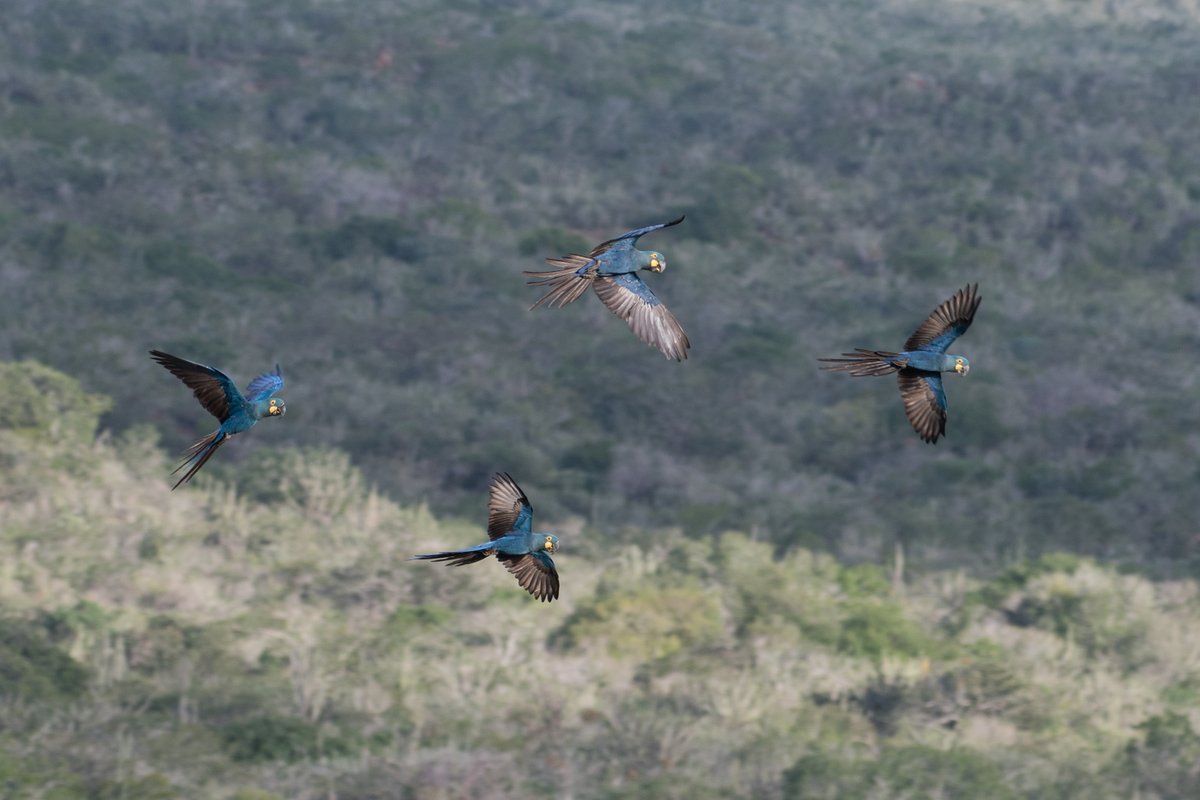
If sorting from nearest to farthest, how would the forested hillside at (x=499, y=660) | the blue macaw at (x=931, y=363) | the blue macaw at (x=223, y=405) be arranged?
the blue macaw at (x=223, y=405) → the blue macaw at (x=931, y=363) → the forested hillside at (x=499, y=660)

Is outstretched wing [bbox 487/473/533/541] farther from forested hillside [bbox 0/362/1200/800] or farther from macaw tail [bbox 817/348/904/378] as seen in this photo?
forested hillside [bbox 0/362/1200/800]

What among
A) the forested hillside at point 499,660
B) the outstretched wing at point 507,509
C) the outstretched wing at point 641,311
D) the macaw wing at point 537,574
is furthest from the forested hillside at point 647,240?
the outstretched wing at point 641,311

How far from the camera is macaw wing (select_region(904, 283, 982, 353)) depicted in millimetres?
7645

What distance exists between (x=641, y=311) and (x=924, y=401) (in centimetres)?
117

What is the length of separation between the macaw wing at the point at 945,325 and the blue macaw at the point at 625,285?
3.08 feet

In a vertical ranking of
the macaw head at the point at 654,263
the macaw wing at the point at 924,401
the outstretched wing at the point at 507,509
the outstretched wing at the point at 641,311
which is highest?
the macaw head at the point at 654,263

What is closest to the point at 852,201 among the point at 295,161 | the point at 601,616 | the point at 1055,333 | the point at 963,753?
the point at 1055,333

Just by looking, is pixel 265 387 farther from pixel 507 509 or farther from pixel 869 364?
pixel 869 364

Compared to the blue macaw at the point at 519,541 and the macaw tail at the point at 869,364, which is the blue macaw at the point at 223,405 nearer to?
the blue macaw at the point at 519,541

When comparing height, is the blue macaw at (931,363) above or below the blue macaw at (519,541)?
above

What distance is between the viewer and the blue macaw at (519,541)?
7.73 metres

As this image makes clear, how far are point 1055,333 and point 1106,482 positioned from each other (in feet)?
27.2

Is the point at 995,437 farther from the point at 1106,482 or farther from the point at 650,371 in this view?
the point at 650,371

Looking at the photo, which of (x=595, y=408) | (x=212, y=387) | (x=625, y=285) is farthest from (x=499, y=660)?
(x=212, y=387)
